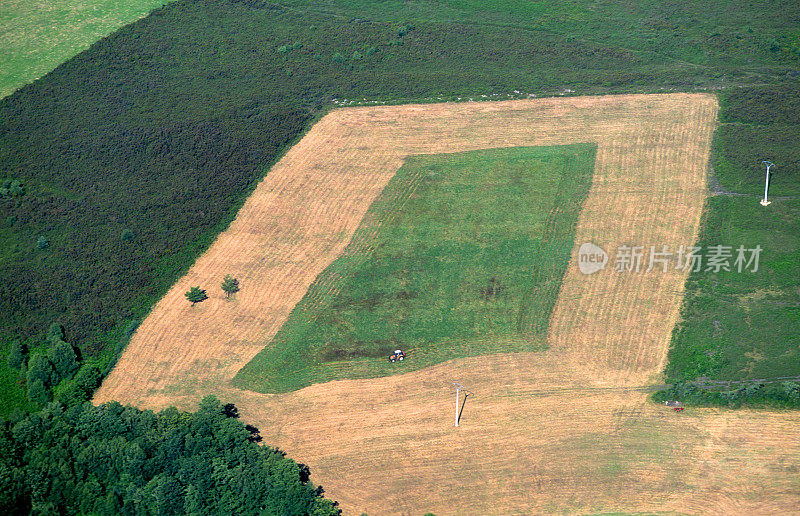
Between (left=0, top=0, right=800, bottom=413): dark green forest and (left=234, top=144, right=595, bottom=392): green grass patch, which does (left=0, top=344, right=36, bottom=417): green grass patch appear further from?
(left=234, top=144, right=595, bottom=392): green grass patch

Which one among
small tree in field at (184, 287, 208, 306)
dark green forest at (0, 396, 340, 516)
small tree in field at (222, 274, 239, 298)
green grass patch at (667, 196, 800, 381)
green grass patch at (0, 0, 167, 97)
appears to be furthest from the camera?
green grass patch at (0, 0, 167, 97)

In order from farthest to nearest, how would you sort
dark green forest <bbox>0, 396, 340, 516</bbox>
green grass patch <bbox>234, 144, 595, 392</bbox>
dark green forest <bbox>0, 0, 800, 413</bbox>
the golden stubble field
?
dark green forest <bbox>0, 0, 800, 413</bbox>
green grass patch <bbox>234, 144, 595, 392</bbox>
the golden stubble field
dark green forest <bbox>0, 396, 340, 516</bbox>

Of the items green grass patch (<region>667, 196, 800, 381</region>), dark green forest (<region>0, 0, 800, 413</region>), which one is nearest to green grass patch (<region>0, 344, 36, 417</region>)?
dark green forest (<region>0, 0, 800, 413</region>)

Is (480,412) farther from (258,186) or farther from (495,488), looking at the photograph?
(258,186)

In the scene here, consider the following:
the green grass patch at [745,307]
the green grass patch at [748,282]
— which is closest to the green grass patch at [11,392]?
the green grass patch at [748,282]

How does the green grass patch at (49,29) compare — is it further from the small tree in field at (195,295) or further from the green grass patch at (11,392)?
the green grass patch at (11,392)

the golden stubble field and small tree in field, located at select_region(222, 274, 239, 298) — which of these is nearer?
the golden stubble field

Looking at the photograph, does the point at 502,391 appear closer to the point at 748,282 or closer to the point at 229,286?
the point at 748,282
